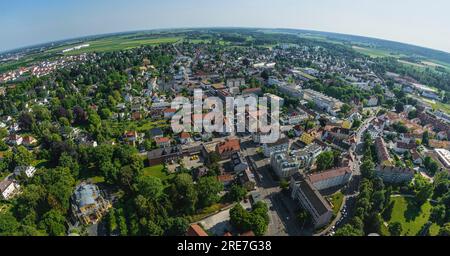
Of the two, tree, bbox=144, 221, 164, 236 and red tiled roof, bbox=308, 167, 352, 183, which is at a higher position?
red tiled roof, bbox=308, 167, 352, 183

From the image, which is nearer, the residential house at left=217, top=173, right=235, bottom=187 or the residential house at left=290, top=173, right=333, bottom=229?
the residential house at left=290, top=173, right=333, bottom=229

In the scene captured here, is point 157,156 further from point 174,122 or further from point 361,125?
point 361,125

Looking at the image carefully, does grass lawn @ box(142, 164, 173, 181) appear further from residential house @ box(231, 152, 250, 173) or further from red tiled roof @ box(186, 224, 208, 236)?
red tiled roof @ box(186, 224, 208, 236)

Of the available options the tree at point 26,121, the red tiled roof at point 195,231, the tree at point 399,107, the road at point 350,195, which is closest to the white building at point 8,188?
the tree at point 26,121

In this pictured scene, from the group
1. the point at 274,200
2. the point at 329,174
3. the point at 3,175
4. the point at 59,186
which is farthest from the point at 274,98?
the point at 3,175

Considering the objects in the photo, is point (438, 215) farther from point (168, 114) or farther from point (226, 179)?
point (168, 114)

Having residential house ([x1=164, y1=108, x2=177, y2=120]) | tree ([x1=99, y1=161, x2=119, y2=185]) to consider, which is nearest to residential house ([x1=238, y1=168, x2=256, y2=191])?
tree ([x1=99, y1=161, x2=119, y2=185])

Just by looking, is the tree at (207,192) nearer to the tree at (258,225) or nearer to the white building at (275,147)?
the tree at (258,225)

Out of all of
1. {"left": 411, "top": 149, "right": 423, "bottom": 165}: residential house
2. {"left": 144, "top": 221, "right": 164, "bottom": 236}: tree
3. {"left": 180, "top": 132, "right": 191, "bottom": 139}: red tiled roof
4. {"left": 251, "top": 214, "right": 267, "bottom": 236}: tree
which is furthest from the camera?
{"left": 180, "top": 132, "right": 191, "bottom": 139}: red tiled roof
